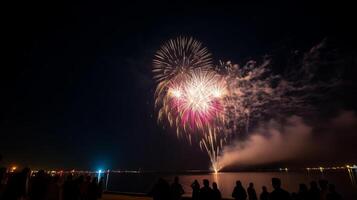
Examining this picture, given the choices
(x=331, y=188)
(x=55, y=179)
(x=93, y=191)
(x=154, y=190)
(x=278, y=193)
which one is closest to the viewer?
(x=278, y=193)

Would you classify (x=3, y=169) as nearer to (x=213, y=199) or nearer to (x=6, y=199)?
(x=6, y=199)

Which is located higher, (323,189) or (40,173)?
(40,173)

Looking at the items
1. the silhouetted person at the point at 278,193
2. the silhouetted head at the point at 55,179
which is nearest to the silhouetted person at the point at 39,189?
the silhouetted head at the point at 55,179

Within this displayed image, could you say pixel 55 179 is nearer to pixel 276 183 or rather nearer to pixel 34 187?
pixel 34 187

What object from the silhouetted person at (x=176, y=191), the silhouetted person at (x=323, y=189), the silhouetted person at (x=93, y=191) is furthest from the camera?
the silhouetted person at (x=93, y=191)

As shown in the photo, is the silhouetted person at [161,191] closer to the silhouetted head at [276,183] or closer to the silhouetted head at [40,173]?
the silhouetted head at [276,183]

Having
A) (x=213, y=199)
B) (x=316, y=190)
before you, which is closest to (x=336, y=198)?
(x=316, y=190)

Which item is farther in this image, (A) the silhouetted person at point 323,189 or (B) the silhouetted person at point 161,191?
(B) the silhouetted person at point 161,191

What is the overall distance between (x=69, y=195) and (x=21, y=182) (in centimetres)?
313

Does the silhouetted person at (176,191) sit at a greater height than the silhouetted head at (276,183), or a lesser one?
lesser

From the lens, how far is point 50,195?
8.07 meters

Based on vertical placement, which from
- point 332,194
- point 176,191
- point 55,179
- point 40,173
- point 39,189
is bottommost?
point 176,191

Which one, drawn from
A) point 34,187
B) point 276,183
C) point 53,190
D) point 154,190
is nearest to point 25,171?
point 34,187

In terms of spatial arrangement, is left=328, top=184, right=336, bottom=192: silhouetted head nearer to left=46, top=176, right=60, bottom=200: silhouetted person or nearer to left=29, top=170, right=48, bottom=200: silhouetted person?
left=46, top=176, right=60, bottom=200: silhouetted person
